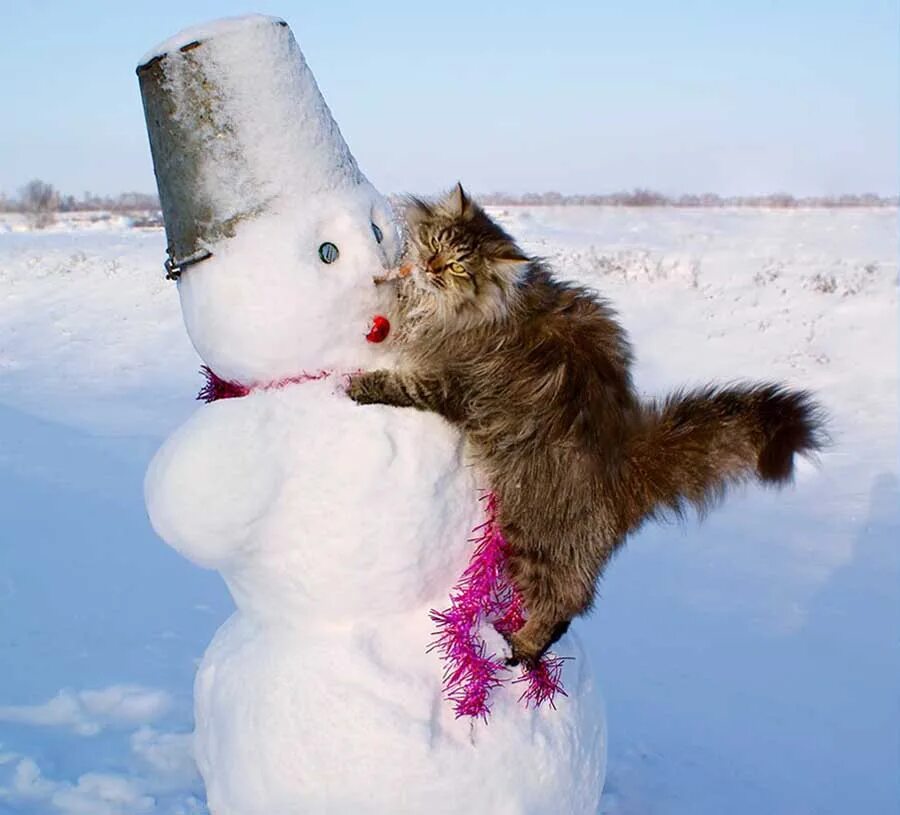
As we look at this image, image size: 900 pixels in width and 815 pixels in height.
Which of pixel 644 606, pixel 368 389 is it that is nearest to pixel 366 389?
pixel 368 389

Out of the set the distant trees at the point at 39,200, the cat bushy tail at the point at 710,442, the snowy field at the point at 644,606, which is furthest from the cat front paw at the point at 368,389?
the distant trees at the point at 39,200

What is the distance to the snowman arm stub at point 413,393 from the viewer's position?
2.02 metres

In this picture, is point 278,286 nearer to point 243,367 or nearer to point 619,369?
point 243,367

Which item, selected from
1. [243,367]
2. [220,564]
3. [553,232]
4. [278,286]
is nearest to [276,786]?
[220,564]

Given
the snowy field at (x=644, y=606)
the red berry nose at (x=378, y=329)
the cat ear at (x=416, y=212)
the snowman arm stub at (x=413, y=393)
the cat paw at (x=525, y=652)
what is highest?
the cat ear at (x=416, y=212)

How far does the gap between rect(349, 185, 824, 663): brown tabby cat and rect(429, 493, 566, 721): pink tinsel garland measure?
42mm

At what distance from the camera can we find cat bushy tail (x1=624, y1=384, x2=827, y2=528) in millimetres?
2023

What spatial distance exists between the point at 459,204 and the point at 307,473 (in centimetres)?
81

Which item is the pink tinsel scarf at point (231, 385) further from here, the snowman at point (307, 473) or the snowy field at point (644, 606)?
the snowy field at point (644, 606)

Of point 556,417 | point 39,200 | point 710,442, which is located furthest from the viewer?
point 39,200

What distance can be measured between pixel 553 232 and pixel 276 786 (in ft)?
53.6

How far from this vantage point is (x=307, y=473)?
201cm

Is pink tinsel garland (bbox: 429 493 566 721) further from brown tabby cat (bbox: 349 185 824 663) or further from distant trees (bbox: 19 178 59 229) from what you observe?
distant trees (bbox: 19 178 59 229)

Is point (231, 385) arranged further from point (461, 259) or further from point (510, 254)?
point (510, 254)
